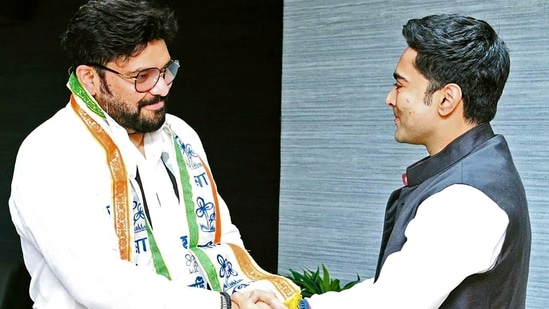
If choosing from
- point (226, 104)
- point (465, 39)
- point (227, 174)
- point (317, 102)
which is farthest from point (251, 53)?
point (465, 39)

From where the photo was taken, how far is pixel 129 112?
1.94 m

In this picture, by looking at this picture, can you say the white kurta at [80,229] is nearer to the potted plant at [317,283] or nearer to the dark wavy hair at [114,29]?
the dark wavy hair at [114,29]

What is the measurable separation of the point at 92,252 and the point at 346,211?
1.48 metres

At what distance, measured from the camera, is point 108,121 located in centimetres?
192

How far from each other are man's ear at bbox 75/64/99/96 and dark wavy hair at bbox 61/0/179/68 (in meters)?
0.02

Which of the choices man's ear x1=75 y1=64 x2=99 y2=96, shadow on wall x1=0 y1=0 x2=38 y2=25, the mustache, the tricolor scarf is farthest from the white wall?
shadow on wall x1=0 y1=0 x2=38 y2=25

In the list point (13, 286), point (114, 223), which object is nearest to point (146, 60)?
point (114, 223)

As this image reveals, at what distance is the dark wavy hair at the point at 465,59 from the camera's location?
1.65 metres

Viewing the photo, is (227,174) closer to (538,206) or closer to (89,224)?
(538,206)

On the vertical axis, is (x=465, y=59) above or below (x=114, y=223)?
above

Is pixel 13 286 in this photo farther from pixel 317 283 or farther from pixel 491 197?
pixel 491 197

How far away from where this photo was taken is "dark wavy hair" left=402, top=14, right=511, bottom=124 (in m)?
1.65

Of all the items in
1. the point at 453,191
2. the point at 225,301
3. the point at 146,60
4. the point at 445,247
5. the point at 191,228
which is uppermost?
the point at 146,60

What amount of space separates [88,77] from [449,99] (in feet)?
3.06
